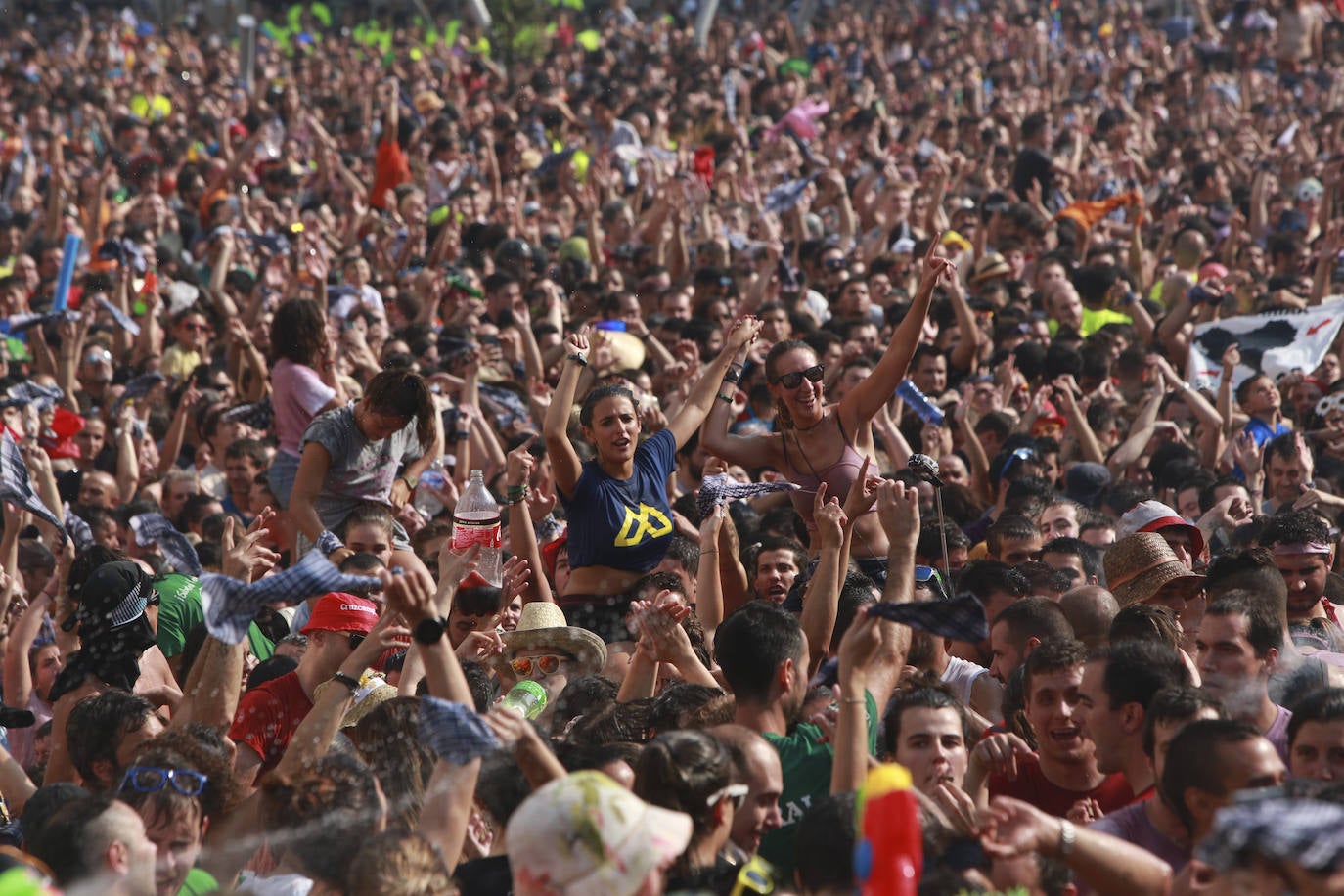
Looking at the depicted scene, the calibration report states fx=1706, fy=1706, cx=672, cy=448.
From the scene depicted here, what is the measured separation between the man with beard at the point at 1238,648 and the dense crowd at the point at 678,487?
0.02 metres

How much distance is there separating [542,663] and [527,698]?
325 mm

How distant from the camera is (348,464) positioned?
6945 millimetres

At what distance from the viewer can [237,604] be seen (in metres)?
4.11

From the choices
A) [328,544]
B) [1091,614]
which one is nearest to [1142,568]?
[1091,614]

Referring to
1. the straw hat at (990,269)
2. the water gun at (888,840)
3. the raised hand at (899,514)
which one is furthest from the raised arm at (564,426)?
the straw hat at (990,269)

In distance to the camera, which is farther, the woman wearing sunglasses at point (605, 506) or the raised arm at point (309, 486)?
the raised arm at point (309, 486)

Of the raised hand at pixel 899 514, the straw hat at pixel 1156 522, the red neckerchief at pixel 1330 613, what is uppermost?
the raised hand at pixel 899 514

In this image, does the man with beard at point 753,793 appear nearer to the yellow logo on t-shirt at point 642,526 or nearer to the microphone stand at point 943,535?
the yellow logo on t-shirt at point 642,526

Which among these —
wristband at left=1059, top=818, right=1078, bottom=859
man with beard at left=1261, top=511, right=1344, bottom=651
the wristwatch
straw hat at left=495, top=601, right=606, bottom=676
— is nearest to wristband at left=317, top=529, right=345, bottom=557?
straw hat at left=495, top=601, right=606, bottom=676

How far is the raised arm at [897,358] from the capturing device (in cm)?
646

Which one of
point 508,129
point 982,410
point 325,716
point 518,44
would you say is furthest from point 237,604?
point 518,44

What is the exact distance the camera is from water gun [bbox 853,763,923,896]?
2.64 meters

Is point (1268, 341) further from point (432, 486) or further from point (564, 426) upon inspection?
point (564, 426)

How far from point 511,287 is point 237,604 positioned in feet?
26.0
